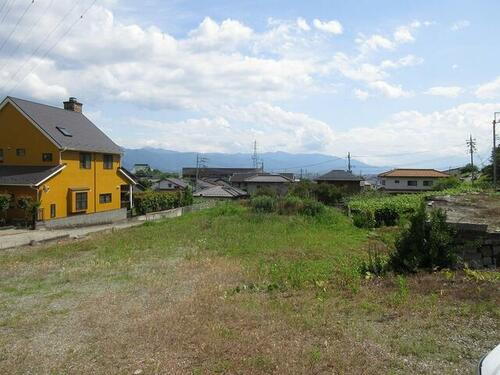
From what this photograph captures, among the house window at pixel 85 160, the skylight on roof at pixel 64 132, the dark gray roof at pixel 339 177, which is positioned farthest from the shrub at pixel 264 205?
the dark gray roof at pixel 339 177

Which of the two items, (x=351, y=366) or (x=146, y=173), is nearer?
(x=351, y=366)

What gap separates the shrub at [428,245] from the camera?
733 centimetres

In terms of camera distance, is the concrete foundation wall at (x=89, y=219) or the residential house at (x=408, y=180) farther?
the residential house at (x=408, y=180)

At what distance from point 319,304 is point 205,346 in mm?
2026

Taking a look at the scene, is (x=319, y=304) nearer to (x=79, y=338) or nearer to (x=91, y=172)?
(x=79, y=338)

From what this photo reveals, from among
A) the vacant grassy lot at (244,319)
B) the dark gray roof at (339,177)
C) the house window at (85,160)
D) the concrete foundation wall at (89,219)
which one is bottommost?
the concrete foundation wall at (89,219)

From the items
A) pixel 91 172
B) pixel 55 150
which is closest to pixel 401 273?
pixel 55 150

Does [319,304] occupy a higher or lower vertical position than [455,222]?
lower

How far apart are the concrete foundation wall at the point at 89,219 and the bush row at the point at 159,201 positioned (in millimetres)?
1380

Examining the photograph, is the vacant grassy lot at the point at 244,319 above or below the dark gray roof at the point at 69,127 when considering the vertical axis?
below

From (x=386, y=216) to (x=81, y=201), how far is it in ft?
59.4

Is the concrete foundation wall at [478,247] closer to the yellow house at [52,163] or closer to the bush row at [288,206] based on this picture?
the bush row at [288,206]

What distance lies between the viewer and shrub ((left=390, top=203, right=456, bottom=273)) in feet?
24.1

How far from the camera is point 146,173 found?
85.6 metres
